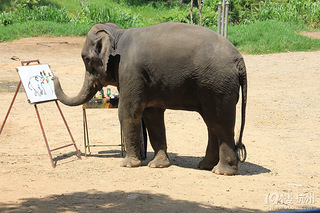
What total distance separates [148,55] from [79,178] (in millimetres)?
2104

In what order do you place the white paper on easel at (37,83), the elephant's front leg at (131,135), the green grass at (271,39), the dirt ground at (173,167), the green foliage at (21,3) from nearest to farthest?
1. the dirt ground at (173,167)
2. the elephant's front leg at (131,135)
3. the white paper on easel at (37,83)
4. the green grass at (271,39)
5. the green foliage at (21,3)

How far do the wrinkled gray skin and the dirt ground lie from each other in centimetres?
56

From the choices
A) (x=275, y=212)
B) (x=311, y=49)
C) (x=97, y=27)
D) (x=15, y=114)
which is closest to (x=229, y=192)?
(x=275, y=212)

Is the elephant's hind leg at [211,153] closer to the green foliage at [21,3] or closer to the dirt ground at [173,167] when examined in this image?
the dirt ground at [173,167]

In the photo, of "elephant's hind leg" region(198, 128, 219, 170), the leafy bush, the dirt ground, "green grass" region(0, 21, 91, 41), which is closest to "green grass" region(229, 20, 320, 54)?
the dirt ground

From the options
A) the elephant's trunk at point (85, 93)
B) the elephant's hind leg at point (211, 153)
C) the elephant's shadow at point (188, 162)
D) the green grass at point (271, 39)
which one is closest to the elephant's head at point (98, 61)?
the elephant's trunk at point (85, 93)

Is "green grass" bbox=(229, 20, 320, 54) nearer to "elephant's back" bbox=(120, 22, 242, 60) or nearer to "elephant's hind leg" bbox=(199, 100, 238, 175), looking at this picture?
"elephant's back" bbox=(120, 22, 242, 60)

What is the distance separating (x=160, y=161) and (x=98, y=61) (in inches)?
74.3

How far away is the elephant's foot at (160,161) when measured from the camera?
820 centimetres

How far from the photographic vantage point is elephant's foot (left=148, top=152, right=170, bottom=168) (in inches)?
323

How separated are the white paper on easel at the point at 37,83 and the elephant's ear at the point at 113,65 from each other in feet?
4.26

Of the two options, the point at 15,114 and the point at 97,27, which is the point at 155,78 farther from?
the point at 15,114

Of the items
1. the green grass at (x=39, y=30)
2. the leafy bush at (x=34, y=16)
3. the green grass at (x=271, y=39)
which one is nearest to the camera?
the green grass at (x=271, y=39)

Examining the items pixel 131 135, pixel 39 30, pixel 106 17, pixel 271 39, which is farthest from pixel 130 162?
pixel 106 17
